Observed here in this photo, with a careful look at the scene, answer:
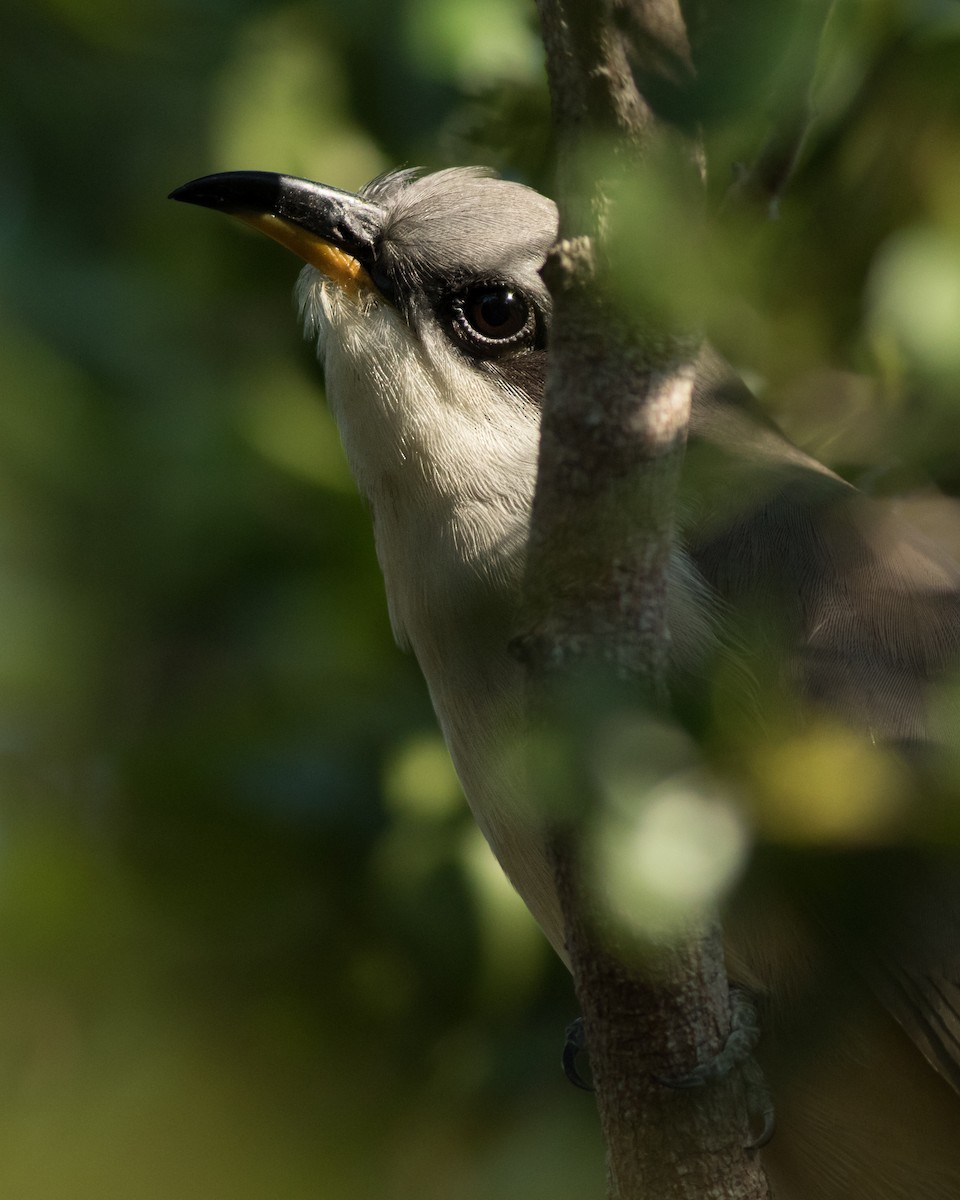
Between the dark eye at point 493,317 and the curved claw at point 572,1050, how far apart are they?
1.27 metres

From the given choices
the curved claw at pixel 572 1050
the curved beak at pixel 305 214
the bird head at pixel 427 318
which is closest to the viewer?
the curved beak at pixel 305 214

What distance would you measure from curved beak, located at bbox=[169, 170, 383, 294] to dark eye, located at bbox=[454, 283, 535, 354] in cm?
20

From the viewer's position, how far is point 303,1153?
1.96 m

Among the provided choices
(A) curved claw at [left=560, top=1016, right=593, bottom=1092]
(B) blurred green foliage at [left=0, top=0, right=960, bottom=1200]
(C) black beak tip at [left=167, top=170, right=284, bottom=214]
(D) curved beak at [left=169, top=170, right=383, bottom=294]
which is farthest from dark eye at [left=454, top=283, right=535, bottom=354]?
(A) curved claw at [left=560, top=1016, right=593, bottom=1092]

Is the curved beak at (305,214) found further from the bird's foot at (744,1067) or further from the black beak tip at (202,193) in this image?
the bird's foot at (744,1067)

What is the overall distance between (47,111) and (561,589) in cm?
126

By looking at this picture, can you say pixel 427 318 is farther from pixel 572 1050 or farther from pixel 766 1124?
pixel 766 1124

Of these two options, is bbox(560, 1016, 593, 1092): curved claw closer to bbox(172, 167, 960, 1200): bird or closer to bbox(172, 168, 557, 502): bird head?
bbox(172, 167, 960, 1200): bird

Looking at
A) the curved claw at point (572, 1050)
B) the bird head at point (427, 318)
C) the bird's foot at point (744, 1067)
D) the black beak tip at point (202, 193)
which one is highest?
the black beak tip at point (202, 193)

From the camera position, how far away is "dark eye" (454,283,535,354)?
3.00m

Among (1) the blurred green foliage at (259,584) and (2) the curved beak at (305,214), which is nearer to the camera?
(1) the blurred green foliage at (259,584)

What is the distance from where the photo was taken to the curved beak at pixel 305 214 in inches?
96.8

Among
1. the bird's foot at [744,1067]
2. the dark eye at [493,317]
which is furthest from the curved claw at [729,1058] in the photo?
the dark eye at [493,317]

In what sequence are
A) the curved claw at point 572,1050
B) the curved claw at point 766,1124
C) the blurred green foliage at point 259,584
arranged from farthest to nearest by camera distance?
the curved claw at point 572,1050 < the curved claw at point 766,1124 < the blurred green foliage at point 259,584
